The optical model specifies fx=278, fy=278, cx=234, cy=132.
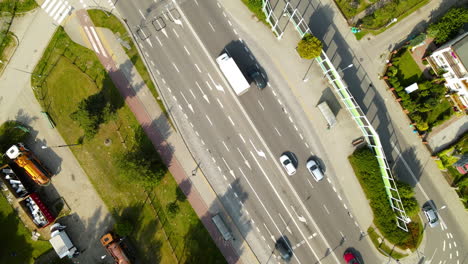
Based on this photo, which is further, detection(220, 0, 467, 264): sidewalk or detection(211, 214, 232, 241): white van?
detection(220, 0, 467, 264): sidewalk

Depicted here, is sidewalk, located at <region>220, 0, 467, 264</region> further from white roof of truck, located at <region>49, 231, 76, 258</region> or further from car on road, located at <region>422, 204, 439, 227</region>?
white roof of truck, located at <region>49, 231, 76, 258</region>

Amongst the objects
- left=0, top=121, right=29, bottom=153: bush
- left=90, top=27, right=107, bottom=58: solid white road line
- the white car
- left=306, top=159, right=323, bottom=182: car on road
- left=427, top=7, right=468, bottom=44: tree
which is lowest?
left=306, top=159, right=323, bottom=182: car on road

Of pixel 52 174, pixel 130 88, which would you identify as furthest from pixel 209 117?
pixel 52 174

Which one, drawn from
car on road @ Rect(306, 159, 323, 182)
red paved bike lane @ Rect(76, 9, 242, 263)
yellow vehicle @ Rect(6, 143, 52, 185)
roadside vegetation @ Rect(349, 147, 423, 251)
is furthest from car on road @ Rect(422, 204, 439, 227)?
yellow vehicle @ Rect(6, 143, 52, 185)

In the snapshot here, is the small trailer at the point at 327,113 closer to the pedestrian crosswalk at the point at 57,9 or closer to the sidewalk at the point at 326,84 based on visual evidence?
the sidewalk at the point at 326,84

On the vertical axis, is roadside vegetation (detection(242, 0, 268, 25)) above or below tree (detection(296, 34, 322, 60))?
above

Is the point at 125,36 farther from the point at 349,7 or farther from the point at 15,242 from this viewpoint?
the point at 15,242

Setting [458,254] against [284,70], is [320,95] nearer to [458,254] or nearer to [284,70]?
[284,70]
